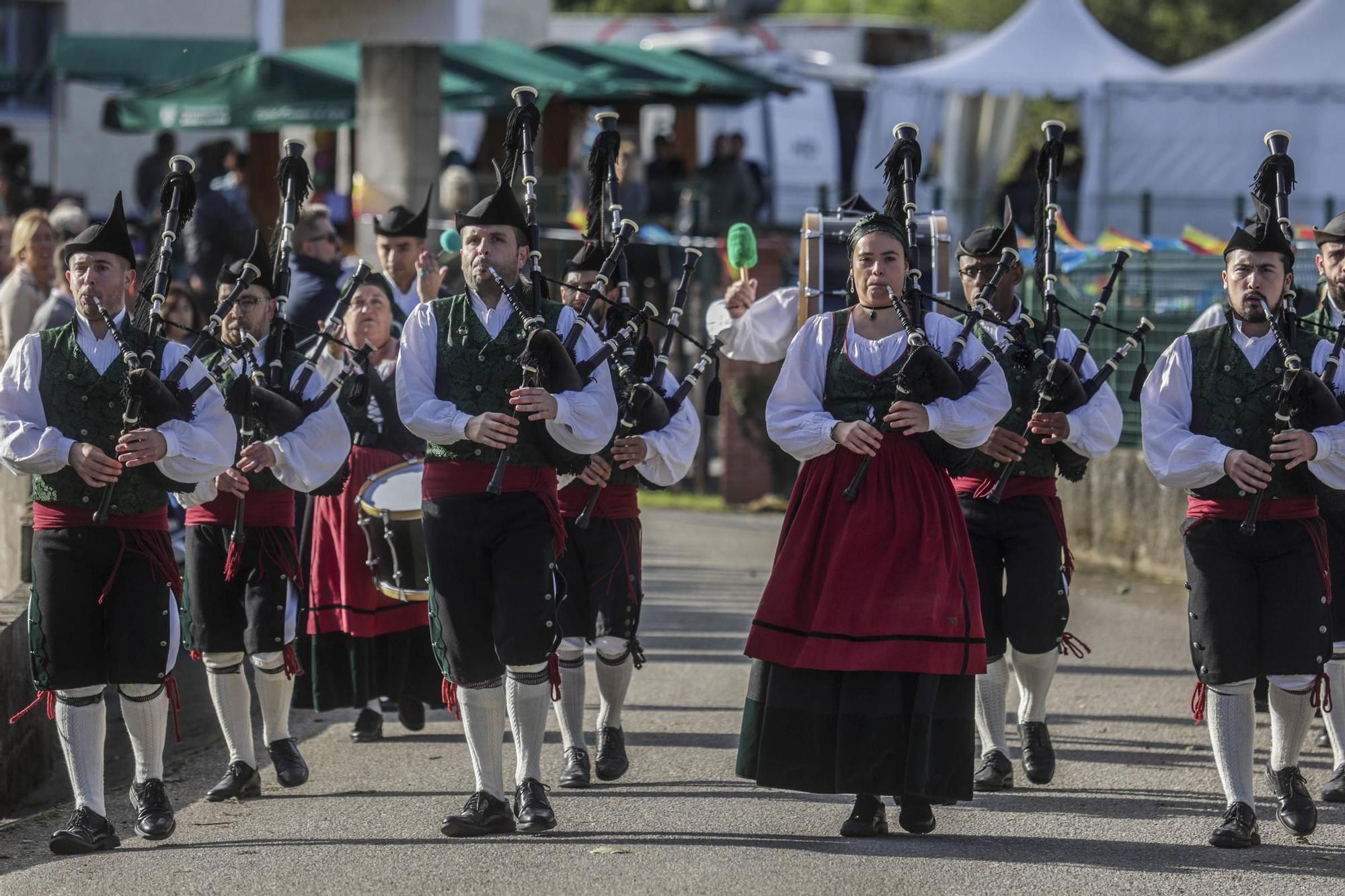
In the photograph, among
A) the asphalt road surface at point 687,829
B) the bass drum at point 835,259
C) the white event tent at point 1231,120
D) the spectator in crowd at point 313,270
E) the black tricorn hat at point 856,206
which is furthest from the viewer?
the white event tent at point 1231,120

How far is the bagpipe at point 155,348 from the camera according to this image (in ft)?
22.0

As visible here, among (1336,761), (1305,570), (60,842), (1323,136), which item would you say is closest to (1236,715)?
(1305,570)

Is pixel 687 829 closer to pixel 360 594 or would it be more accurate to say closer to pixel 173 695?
pixel 173 695

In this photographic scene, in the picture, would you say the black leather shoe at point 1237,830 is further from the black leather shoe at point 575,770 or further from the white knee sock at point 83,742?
the white knee sock at point 83,742

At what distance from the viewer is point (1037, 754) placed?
25.7 feet

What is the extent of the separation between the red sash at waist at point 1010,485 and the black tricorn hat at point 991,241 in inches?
33.7

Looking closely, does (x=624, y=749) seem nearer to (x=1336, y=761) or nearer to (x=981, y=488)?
(x=981, y=488)

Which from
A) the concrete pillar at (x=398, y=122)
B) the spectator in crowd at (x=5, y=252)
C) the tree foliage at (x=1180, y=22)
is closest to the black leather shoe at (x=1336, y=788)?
the concrete pillar at (x=398, y=122)

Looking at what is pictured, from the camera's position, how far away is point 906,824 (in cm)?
697

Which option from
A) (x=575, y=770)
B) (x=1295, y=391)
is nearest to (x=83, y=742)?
(x=575, y=770)

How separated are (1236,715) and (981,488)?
1385 millimetres

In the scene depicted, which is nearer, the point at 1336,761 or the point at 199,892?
the point at 199,892

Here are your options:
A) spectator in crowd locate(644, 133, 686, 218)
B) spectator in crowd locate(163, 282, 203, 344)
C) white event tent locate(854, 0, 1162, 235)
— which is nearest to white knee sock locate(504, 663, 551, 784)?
spectator in crowd locate(163, 282, 203, 344)

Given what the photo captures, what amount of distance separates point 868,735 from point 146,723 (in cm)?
244
